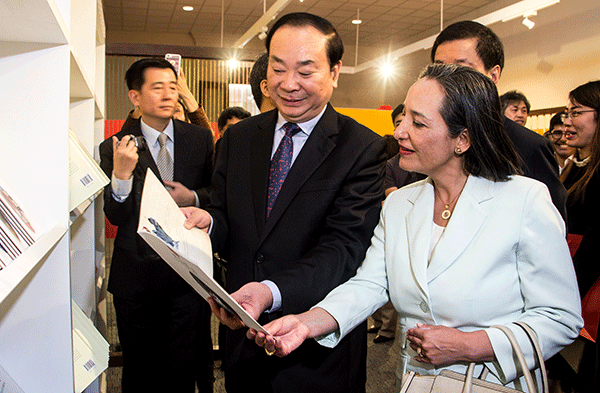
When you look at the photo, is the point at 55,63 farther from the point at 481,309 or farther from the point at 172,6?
the point at 172,6

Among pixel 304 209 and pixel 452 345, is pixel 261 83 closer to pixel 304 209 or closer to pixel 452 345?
pixel 304 209

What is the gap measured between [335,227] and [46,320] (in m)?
0.87

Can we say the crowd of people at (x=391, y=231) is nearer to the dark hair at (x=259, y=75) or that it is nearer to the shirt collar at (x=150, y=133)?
the shirt collar at (x=150, y=133)

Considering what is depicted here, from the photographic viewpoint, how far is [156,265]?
8.30ft

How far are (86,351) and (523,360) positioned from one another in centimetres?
126

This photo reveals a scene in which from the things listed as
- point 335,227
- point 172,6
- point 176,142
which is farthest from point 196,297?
point 172,6

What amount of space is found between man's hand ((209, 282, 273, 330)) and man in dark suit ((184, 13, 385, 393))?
91mm

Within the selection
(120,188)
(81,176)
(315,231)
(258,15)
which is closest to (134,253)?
(120,188)

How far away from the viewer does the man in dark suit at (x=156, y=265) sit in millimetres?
2518

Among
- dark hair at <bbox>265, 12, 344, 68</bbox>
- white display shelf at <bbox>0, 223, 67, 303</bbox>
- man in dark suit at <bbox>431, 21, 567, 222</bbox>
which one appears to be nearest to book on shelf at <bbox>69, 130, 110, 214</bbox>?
white display shelf at <bbox>0, 223, 67, 303</bbox>

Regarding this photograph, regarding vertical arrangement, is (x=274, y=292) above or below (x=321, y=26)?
below

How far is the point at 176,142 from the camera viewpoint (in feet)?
9.05

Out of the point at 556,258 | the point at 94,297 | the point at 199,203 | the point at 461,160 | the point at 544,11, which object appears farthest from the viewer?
the point at 544,11

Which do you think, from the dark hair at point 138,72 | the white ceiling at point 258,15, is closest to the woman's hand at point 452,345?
the dark hair at point 138,72
